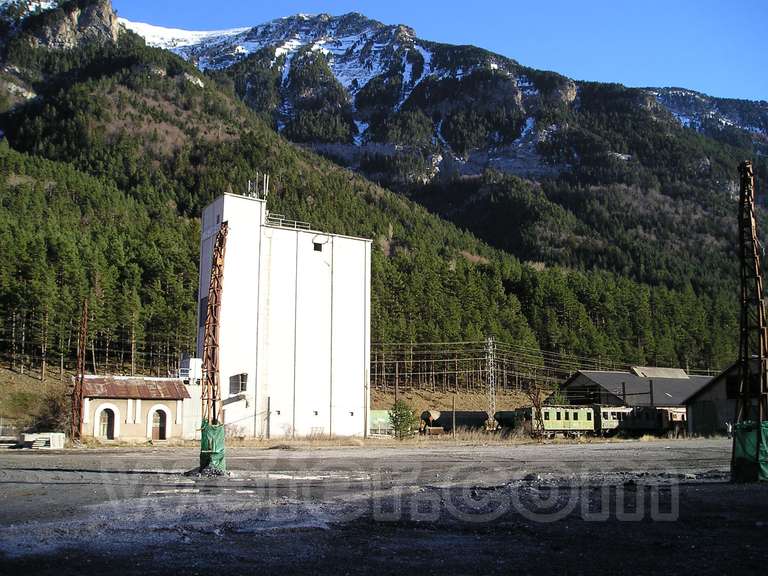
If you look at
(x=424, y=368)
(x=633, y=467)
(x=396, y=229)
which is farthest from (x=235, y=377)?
(x=396, y=229)

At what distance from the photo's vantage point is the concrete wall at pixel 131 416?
47.6 meters

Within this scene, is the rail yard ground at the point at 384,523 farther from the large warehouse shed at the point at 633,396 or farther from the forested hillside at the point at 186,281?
the forested hillside at the point at 186,281

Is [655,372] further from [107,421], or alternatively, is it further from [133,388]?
[107,421]

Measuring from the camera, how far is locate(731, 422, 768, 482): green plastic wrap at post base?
18.3 m

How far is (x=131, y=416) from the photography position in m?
48.8

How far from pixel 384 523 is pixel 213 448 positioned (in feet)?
35.0

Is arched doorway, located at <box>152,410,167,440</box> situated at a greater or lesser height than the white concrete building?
lesser

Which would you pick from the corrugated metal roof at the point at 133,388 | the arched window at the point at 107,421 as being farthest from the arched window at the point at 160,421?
the arched window at the point at 107,421

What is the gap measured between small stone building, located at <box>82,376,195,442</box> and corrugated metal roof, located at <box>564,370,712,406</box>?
44.2 m

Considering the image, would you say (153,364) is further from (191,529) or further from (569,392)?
(191,529)

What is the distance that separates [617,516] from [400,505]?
392 centimetres

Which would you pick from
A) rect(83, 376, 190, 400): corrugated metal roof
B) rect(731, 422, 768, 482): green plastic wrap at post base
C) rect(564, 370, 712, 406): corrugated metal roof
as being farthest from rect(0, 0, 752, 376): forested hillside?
rect(731, 422, 768, 482): green plastic wrap at post base

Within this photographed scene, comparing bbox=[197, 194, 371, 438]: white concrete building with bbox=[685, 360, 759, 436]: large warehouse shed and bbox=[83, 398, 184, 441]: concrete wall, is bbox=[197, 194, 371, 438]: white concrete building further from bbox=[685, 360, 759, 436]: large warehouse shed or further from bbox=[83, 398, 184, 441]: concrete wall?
bbox=[685, 360, 759, 436]: large warehouse shed

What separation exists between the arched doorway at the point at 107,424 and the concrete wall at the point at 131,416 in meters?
0.24
